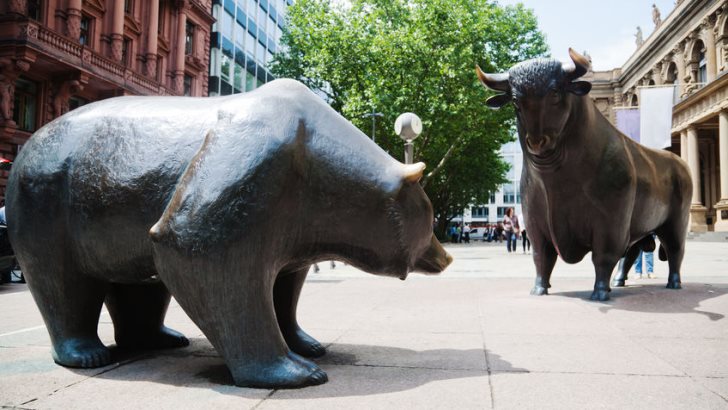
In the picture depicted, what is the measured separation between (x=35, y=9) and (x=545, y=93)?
77.2 ft

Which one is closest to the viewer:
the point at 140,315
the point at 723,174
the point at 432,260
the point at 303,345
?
the point at 432,260

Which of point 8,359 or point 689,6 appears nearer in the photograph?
point 8,359

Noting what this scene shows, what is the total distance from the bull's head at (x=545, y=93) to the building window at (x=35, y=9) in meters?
22.9

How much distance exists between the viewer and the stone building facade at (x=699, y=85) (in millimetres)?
31875

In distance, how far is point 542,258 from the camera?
665 cm

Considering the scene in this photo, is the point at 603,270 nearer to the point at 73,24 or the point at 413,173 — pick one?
the point at 413,173

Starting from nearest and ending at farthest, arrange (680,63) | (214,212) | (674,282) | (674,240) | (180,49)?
(214,212) < (674,282) < (674,240) < (180,49) < (680,63)

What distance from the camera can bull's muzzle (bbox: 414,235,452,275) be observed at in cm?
339

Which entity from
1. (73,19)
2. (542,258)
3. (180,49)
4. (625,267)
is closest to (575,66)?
(542,258)

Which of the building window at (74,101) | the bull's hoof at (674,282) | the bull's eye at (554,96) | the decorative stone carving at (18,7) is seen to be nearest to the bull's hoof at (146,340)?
the bull's eye at (554,96)

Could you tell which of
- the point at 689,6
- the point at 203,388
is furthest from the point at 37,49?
the point at 689,6

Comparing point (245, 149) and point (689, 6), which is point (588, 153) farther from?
point (689, 6)

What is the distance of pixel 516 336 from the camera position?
414cm

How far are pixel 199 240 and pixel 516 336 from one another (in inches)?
103
